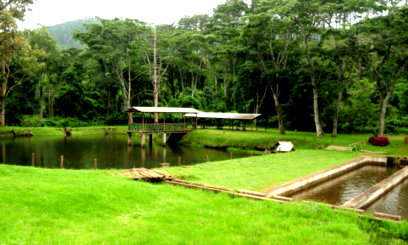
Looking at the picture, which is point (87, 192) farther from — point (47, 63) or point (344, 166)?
point (47, 63)

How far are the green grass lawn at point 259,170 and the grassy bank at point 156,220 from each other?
3453mm

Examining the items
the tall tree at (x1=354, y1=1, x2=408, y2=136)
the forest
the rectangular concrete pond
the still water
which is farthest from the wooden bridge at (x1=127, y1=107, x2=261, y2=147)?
the rectangular concrete pond

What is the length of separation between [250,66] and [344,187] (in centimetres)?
2439

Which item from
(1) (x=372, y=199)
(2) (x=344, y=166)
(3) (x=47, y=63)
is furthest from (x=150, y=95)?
(1) (x=372, y=199)

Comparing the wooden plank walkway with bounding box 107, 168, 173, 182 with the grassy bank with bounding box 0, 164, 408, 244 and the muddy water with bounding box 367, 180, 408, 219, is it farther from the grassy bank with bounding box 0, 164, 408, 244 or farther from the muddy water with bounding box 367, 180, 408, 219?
the muddy water with bounding box 367, 180, 408, 219

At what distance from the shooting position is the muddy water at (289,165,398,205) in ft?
45.2

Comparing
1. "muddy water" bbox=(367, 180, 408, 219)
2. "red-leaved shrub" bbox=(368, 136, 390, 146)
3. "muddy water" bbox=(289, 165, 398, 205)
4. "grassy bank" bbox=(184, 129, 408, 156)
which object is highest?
"red-leaved shrub" bbox=(368, 136, 390, 146)

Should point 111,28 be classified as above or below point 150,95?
above

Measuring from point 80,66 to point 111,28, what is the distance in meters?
19.6

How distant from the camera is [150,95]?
59688 mm

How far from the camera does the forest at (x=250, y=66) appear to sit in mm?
27766

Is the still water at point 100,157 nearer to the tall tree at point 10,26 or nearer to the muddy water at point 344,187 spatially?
the tall tree at point 10,26

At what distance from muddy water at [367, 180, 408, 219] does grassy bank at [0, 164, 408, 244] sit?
4482mm

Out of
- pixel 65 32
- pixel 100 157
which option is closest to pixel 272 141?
pixel 100 157
